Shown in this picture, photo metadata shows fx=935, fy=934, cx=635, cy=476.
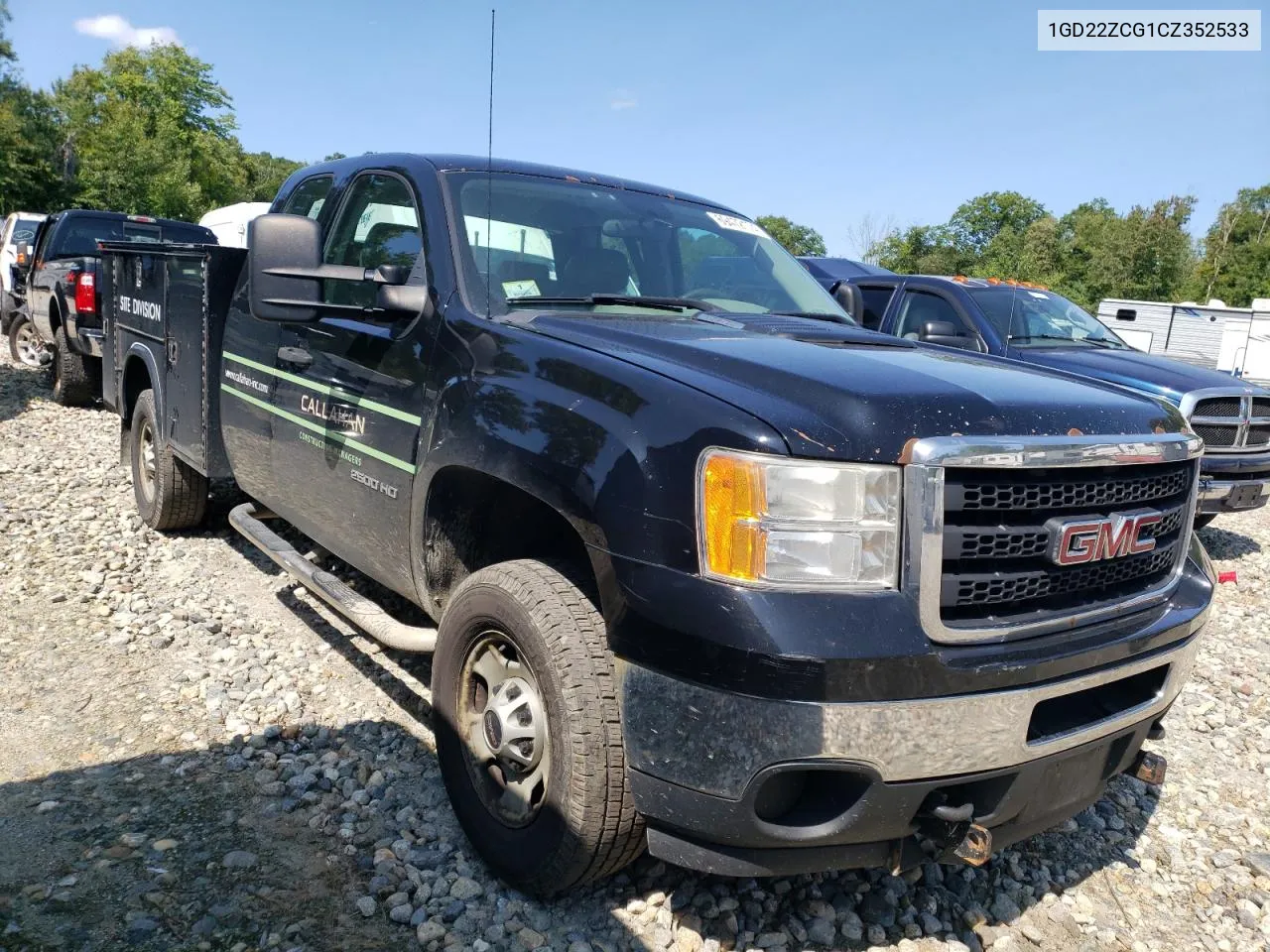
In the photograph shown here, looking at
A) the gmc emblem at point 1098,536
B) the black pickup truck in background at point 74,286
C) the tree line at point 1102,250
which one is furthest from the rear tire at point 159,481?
the tree line at point 1102,250

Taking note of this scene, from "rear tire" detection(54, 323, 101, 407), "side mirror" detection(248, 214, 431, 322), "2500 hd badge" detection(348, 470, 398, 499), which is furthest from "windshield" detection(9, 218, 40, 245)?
"2500 hd badge" detection(348, 470, 398, 499)

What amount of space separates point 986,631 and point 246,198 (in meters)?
59.8

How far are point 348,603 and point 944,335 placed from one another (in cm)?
481

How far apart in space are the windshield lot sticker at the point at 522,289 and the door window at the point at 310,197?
52.6 inches

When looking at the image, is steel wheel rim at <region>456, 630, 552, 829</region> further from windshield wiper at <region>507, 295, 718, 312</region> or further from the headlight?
windshield wiper at <region>507, 295, 718, 312</region>

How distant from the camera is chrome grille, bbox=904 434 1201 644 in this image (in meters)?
A: 1.93

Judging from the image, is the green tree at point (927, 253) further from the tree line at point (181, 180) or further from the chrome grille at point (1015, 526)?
the chrome grille at point (1015, 526)

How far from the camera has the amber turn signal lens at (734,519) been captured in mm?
1916

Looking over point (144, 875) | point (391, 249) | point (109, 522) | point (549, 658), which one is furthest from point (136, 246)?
point (549, 658)

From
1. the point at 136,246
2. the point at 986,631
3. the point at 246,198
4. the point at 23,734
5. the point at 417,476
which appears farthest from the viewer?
the point at 246,198

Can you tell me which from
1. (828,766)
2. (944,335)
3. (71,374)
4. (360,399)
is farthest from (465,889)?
(71,374)

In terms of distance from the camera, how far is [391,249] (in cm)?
333

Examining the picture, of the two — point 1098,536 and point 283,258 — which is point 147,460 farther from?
point 1098,536

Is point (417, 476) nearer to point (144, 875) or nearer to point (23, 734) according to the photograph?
point (144, 875)
